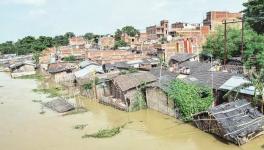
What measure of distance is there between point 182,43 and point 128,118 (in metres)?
21.1

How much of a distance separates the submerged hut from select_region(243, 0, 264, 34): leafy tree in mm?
16861

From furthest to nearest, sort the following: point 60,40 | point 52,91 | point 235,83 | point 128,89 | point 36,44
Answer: point 60,40
point 36,44
point 52,91
point 128,89
point 235,83

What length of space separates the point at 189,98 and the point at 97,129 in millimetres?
5501

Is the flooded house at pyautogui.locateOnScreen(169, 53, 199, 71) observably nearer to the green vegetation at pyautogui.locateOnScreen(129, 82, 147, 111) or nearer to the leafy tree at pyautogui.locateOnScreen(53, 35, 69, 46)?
the green vegetation at pyautogui.locateOnScreen(129, 82, 147, 111)

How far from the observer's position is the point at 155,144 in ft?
51.0

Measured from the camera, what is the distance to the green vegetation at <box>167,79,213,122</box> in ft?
57.1

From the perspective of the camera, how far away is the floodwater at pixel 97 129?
1539 cm

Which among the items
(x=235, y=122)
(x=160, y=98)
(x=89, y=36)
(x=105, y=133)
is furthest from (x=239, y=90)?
(x=89, y=36)

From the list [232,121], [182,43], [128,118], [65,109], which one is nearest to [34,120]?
[65,109]

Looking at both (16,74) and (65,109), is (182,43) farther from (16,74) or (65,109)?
(16,74)

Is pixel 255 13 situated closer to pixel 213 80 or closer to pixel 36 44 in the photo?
pixel 213 80

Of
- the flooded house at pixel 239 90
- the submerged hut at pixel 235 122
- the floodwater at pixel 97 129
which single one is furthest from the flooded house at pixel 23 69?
the submerged hut at pixel 235 122

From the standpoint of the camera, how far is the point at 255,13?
3089 cm

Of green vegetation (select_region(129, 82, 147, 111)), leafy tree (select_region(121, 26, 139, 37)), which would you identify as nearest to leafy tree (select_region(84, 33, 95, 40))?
leafy tree (select_region(121, 26, 139, 37))
